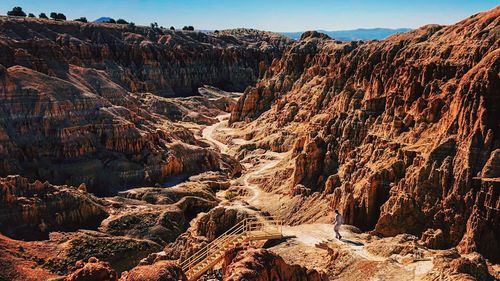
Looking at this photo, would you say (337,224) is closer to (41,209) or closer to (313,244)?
(313,244)

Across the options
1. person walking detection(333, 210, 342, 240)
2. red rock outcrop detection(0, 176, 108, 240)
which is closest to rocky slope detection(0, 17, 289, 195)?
red rock outcrop detection(0, 176, 108, 240)

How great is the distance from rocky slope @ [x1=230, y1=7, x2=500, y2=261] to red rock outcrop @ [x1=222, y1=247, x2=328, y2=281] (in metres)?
14.1

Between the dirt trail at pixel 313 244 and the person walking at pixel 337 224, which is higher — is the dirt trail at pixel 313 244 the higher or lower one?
the lower one

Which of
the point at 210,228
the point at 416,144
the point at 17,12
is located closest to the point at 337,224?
the point at 210,228

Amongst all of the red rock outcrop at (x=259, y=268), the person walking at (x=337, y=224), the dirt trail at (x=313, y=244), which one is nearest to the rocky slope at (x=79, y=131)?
the dirt trail at (x=313, y=244)

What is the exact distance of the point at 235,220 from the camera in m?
41.8

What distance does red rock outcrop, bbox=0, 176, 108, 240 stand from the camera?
4522cm

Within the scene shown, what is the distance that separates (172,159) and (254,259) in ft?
160

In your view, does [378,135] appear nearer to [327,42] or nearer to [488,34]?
[488,34]

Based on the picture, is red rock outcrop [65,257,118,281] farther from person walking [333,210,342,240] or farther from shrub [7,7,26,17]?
shrub [7,7,26,17]

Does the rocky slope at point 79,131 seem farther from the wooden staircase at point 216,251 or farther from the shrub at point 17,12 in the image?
the shrub at point 17,12

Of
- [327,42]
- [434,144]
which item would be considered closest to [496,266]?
[434,144]

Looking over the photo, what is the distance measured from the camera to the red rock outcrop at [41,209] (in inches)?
1780

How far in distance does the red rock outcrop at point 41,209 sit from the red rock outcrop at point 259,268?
2961 cm
